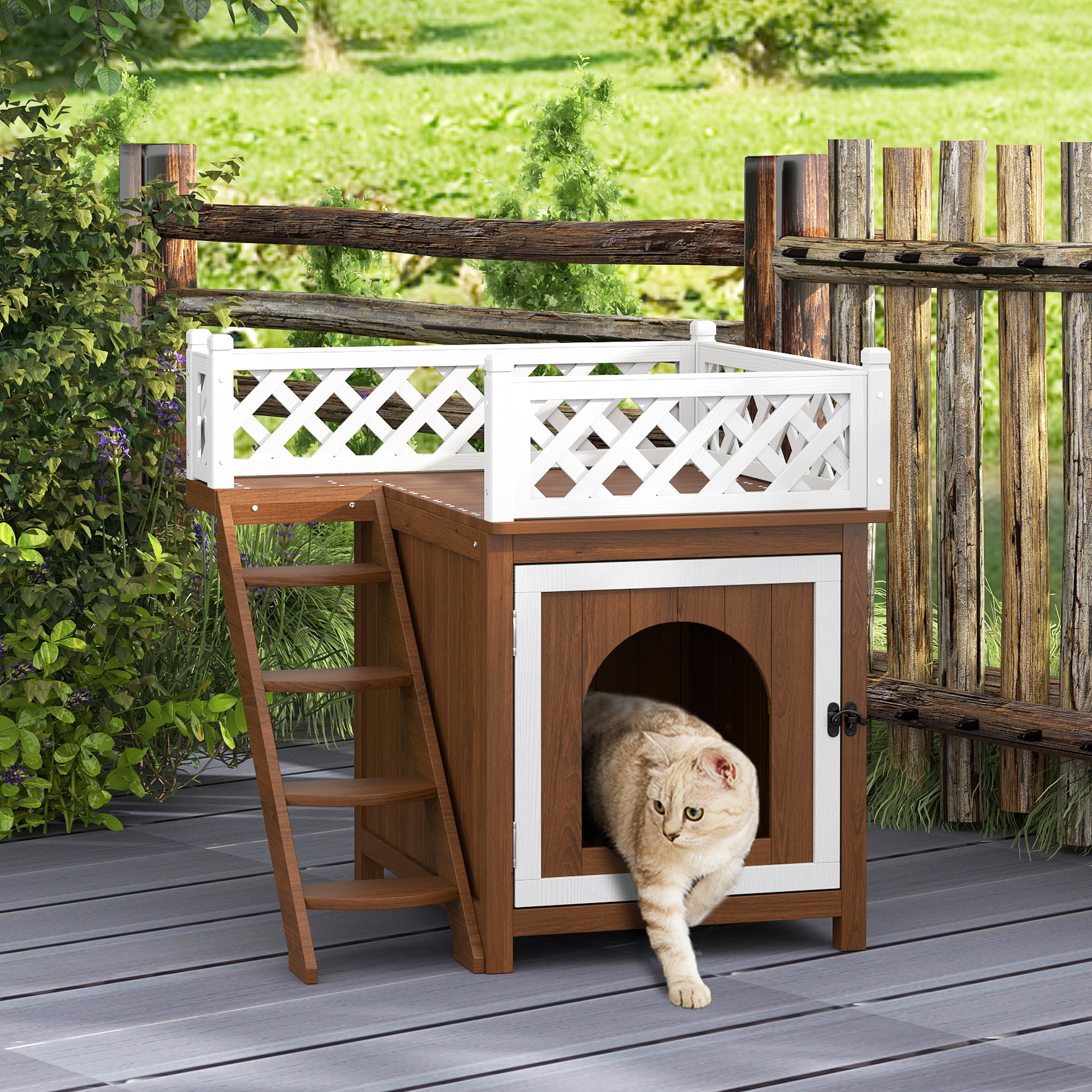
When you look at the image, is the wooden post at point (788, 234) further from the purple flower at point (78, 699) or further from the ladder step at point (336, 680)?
the purple flower at point (78, 699)

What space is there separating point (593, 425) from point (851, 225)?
163 centimetres

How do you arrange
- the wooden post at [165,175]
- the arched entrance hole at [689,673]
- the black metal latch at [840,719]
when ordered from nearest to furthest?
the black metal latch at [840,719] → the arched entrance hole at [689,673] → the wooden post at [165,175]

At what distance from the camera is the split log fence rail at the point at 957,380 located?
492 cm

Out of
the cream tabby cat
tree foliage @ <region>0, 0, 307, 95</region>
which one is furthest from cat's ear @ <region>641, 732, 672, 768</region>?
tree foliage @ <region>0, 0, 307, 95</region>

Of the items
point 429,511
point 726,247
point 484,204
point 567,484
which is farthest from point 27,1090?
point 484,204

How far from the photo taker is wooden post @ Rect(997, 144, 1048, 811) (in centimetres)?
498

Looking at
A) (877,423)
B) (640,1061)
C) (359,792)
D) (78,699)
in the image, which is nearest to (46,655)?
(78,699)

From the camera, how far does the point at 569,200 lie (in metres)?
7.50

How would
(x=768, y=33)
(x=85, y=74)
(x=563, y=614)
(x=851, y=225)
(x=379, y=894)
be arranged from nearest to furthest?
1. (x=563, y=614)
2. (x=379, y=894)
3. (x=85, y=74)
4. (x=851, y=225)
5. (x=768, y=33)

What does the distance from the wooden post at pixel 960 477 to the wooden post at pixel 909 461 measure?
0.05 metres

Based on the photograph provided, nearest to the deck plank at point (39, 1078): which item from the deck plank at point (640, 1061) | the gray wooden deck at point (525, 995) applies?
the gray wooden deck at point (525, 995)

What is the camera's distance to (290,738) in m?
6.25

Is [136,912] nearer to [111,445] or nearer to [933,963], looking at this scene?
[111,445]

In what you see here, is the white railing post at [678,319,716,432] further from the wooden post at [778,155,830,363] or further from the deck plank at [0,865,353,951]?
the deck plank at [0,865,353,951]
